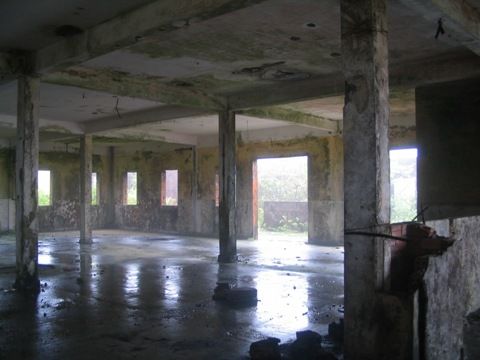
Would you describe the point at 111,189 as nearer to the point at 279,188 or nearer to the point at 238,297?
the point at 279,188

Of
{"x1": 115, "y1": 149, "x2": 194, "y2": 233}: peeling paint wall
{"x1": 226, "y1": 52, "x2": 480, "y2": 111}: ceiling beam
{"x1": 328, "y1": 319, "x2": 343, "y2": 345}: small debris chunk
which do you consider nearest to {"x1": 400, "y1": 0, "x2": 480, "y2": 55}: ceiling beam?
{"x1": 226, "y1": 52, "x2": 480, "y2": 111}: ceiling beam

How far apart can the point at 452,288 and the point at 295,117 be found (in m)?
8.52

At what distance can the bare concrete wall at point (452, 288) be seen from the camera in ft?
12.1

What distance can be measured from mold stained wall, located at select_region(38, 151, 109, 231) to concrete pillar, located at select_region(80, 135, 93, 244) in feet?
16.8

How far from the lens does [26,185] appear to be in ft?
24.2

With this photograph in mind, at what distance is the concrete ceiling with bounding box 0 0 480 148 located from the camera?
5.54 m

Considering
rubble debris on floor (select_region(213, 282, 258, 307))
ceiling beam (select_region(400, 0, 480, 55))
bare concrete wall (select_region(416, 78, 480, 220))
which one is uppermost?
ceiling beam (select_region(400, 0, 480, 55))

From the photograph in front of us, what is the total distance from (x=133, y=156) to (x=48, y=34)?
14125mm

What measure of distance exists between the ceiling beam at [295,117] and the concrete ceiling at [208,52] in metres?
0.05

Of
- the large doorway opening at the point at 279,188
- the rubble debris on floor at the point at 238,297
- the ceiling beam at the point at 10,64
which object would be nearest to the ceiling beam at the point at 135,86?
the ceiling beam at the point at 10,64

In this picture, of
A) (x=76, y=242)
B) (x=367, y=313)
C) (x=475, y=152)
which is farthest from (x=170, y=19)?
(x=76, y=242)

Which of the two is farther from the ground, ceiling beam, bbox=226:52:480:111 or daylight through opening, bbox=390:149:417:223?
ceiling beam, bbox=226:52:480:111

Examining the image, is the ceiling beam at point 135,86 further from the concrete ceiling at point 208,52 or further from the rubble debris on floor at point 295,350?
the rubble debris on floor at point 295,350

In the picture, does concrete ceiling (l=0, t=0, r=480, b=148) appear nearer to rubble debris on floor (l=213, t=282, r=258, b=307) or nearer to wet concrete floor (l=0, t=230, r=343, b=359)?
wet concrete floor (l=0, t=230, r=343, b=359)
